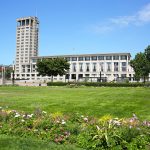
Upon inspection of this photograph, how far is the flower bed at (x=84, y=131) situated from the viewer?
7321 millimetres

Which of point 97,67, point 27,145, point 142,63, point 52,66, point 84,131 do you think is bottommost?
point 27,145

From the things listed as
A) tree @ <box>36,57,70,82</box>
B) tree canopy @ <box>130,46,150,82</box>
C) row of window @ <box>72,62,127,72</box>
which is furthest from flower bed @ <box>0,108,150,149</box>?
row of window @ <box>72,62,127,72</box>

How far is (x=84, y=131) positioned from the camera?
815cm

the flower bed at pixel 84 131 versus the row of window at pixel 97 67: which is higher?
the row of window at pixel 97 67

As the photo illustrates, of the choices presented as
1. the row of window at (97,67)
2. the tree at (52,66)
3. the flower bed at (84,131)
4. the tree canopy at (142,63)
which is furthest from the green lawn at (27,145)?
the row of window at (97,67)

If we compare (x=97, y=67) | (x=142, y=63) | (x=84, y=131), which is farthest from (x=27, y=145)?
(x=97, y=67)

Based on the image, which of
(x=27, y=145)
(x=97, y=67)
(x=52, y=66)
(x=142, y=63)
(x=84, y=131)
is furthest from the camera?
(x=97, y=67)

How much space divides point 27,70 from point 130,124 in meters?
174

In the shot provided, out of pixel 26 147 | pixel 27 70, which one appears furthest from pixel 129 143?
pixel 27 70

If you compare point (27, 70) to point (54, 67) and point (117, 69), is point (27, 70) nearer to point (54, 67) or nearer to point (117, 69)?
point (117, 69)

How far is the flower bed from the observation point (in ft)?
24.0

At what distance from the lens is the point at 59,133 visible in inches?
326

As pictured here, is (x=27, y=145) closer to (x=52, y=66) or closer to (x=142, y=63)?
(x=142, y=63)

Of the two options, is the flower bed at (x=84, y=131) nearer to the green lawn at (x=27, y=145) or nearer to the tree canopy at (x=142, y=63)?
the green lawn at (x=27, y=145)
